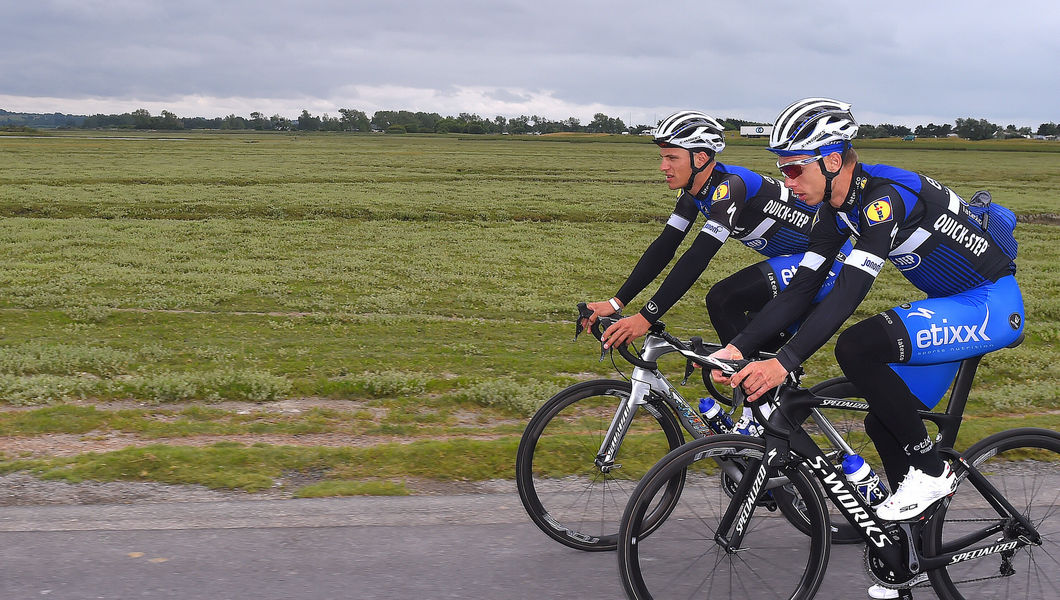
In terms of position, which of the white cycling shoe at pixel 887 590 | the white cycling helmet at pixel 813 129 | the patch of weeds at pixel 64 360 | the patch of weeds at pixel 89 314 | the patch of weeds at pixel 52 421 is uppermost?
the white cycling helmet at pixel 813 129

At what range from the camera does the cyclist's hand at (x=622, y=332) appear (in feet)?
14.7

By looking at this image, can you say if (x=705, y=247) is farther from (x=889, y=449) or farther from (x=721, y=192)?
(x=889, y=449)

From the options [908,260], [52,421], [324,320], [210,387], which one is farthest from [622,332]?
[324,320]

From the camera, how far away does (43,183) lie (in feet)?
120

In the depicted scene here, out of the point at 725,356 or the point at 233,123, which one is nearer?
the point at 725,356

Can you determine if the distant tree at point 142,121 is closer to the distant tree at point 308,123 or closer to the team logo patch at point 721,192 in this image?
the distant tree at point 308,123

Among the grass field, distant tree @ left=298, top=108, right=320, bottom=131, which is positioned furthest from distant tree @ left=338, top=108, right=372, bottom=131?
the grass field

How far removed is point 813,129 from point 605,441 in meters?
1.97

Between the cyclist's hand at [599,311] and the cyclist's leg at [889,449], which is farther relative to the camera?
the cyclist's hand at [599,311]

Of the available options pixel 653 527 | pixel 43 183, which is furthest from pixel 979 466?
pixel 43 183

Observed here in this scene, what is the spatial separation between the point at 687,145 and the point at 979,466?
2224 millimetres

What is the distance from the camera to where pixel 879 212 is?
369 centimetres

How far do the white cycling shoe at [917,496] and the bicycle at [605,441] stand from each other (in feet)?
1.05

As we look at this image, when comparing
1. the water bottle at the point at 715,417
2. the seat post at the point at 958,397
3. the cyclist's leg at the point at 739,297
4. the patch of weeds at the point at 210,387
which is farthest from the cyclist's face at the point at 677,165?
the patch of weeds at the point at 210,387
